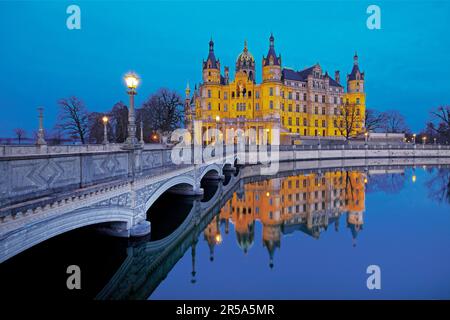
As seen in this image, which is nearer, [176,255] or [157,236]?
[176,255]

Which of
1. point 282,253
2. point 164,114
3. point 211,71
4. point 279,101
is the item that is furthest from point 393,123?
point 282,253

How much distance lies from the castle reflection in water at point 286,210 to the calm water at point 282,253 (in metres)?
0.07

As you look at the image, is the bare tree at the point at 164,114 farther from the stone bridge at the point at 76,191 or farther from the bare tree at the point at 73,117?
the stone bridge at the point at 76,191

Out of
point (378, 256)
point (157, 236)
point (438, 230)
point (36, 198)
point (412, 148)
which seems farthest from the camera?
point (412, 148)

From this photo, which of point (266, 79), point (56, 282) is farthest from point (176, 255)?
point (266, 79)

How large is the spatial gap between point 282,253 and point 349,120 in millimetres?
72820

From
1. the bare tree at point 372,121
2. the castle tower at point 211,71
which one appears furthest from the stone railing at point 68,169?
the bare tree at point 372,121

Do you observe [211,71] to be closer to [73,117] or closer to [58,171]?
[73,117]

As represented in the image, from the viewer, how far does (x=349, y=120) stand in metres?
75.4

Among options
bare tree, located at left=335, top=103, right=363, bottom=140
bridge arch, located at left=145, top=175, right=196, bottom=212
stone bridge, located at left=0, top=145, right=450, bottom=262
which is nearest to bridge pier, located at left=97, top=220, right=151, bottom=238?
stone bridge, located at left=0, top=145, right=450, bottom=262

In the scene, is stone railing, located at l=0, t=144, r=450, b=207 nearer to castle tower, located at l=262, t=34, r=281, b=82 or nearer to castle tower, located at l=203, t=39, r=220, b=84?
castle tower, located at l=262, t=34, r=281, b=82

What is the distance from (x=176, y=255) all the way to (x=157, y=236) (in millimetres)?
1644

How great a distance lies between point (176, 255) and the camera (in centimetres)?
1080

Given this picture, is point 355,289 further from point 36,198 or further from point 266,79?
point 266,79
